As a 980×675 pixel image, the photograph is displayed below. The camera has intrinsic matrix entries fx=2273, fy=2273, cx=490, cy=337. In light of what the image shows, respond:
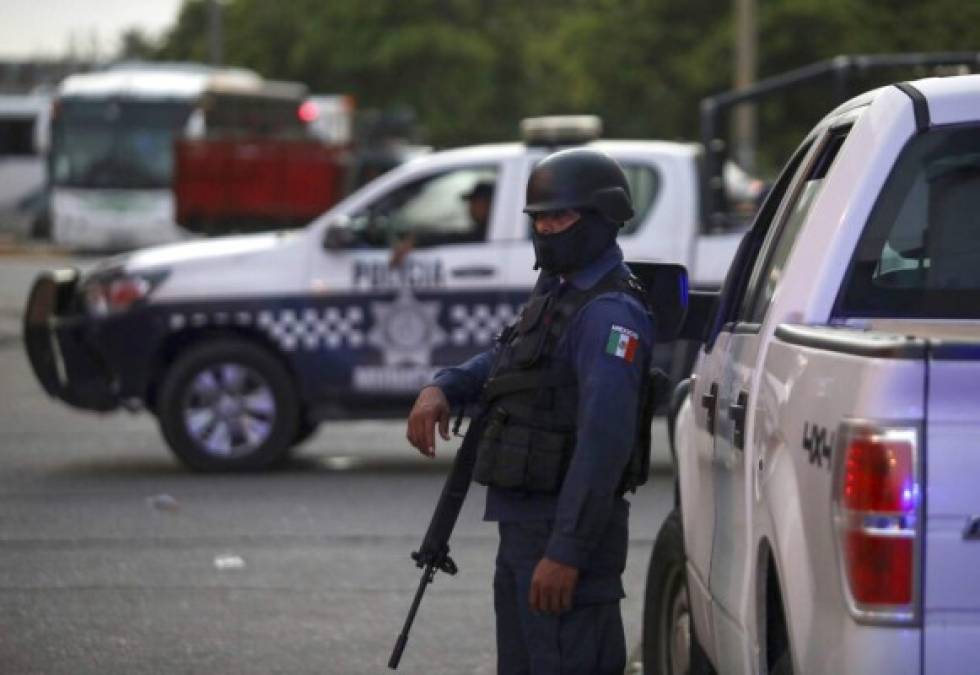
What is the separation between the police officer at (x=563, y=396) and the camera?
4941 mm

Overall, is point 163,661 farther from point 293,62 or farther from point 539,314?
point 293,62

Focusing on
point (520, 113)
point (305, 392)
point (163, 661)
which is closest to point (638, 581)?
point (163, 661)

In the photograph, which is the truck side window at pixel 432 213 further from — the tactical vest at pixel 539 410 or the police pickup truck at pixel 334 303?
the tactical vest at pixel 539 410

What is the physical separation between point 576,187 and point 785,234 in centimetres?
50

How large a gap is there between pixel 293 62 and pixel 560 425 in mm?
64281

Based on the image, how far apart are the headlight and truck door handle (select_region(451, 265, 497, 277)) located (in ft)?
5.36

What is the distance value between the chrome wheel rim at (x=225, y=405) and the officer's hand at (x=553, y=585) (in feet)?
26.0

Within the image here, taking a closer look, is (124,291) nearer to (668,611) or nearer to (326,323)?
(326,323)

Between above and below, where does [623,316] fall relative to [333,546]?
above

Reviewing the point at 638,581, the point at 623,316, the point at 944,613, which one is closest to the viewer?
the point at 944,613

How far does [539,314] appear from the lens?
507cm

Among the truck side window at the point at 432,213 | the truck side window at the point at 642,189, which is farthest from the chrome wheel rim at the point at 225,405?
the truck side window at the point at 642,189

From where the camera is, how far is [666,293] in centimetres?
552

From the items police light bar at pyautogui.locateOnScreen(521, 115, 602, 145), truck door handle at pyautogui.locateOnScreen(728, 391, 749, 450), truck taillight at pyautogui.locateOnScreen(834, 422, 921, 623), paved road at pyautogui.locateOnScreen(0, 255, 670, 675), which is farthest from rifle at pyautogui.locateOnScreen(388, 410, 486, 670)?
police light bar at pyautogui.locateOnScreen(521, 115, 602, 145)
